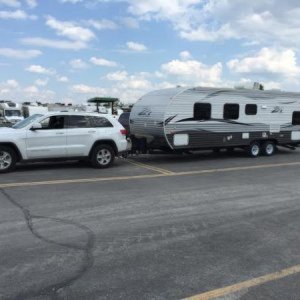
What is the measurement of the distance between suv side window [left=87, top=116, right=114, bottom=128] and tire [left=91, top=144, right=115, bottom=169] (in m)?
0.65

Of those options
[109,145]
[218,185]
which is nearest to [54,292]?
[218,185]

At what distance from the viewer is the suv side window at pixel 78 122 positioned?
13.4m

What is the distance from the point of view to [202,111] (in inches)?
651

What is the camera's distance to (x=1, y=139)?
12.2 meters

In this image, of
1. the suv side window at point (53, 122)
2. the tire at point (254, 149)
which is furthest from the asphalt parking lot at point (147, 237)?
the tire at point (254, 149)

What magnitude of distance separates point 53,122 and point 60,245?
25.0ft

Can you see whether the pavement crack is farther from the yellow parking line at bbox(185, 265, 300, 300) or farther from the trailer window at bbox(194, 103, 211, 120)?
the trailer window at bbox(194, 103, 211, 120)

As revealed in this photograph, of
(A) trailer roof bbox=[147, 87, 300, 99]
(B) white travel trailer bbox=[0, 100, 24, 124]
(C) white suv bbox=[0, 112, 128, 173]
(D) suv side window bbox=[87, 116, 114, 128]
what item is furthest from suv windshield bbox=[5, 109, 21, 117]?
(D) suv side window bbox=[87, 116, 114, 128]

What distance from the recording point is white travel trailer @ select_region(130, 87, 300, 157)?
15820 mm

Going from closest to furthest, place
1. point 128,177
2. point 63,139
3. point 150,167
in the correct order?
point 128,177, point 63,139, point 150,167

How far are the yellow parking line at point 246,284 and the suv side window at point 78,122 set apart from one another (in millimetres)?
9193

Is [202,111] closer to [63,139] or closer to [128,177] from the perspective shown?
[128,177]

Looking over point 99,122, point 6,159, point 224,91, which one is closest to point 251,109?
point 224,91

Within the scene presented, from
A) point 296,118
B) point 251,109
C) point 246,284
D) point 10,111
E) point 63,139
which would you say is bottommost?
point 246,284
